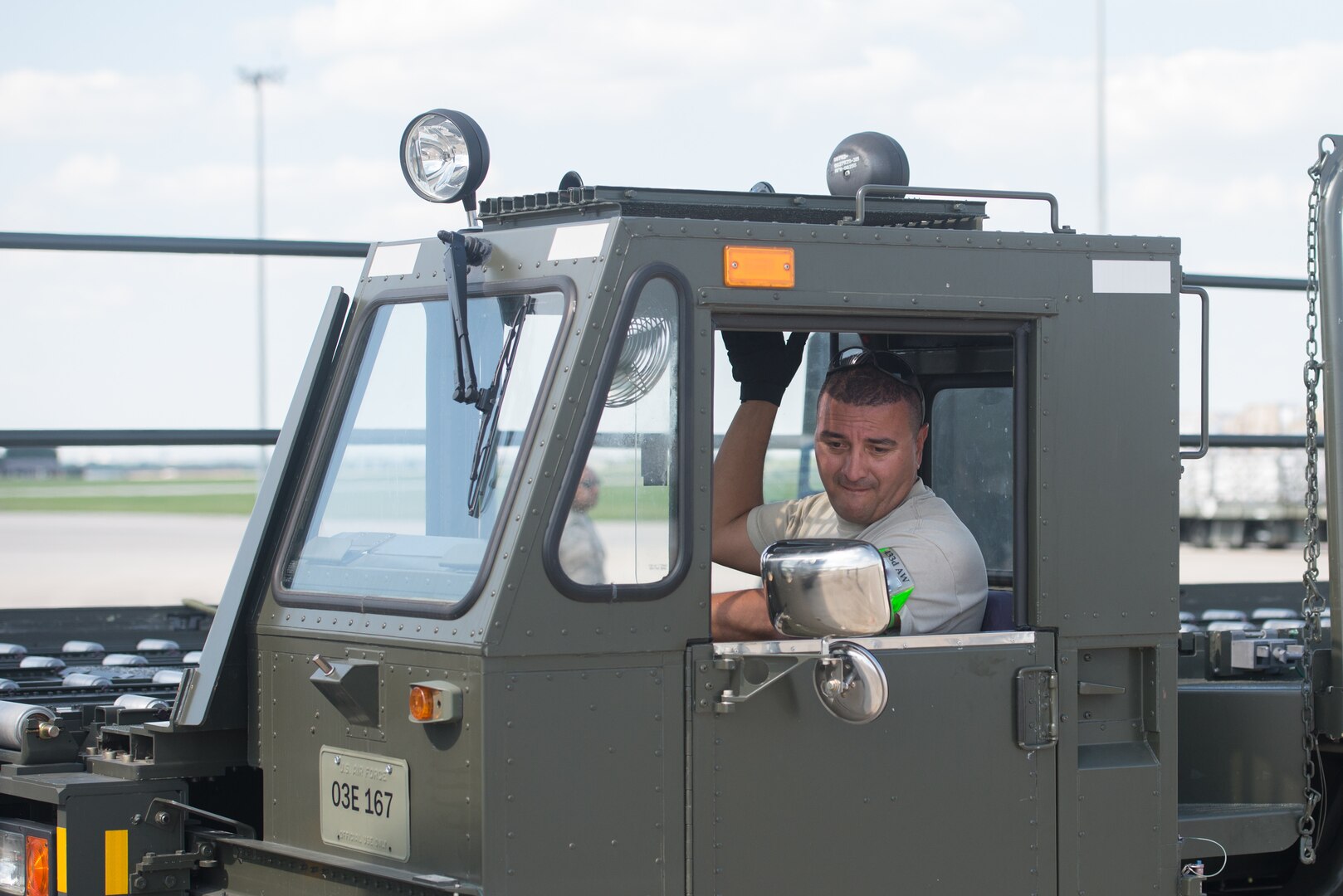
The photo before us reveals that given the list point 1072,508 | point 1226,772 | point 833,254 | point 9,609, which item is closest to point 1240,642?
point 1226,772

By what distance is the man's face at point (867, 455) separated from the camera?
12.9ft

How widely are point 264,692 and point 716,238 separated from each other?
4.65 feet

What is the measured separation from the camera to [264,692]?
371 cm

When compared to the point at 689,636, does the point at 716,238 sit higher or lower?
higher

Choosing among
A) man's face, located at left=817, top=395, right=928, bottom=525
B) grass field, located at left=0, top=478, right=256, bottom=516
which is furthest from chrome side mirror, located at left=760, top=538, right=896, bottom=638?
grass field, located at left=0, top=478, right=256, bottom=516

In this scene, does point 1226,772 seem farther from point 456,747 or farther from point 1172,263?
point 456,747

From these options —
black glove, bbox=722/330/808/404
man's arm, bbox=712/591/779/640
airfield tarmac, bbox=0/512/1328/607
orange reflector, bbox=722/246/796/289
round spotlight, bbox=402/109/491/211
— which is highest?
round spotlight, bbox=402/109/491/211

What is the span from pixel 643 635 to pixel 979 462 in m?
1.49

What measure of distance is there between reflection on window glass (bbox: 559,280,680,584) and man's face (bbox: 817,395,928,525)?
0.75 meters

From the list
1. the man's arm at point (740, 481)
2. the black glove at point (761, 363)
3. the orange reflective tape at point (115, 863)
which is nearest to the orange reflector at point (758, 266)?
the black glove at point (761, 363)

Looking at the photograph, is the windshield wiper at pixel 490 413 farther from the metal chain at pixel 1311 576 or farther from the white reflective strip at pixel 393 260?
A: the metal chain at pixel 1311 576

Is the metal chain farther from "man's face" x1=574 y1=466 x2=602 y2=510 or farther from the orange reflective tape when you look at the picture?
the orange reflective tape

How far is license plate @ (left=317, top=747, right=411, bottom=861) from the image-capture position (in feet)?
11.0

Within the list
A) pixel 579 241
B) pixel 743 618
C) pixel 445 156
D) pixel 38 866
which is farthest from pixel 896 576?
pixel 38 866
